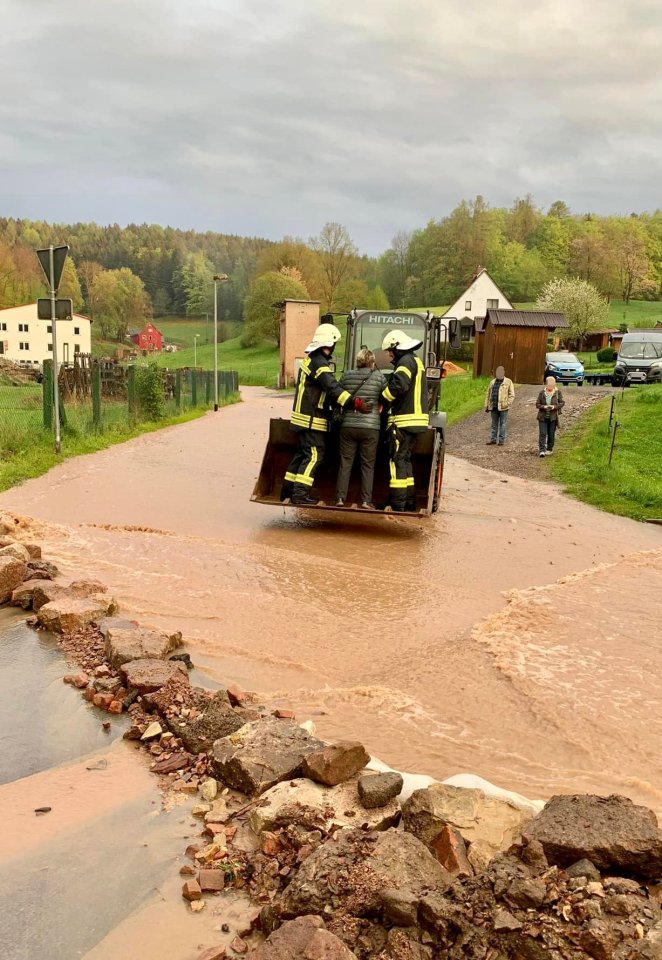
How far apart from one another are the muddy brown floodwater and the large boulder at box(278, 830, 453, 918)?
1282 mm

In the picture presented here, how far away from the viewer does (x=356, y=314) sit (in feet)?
40.0

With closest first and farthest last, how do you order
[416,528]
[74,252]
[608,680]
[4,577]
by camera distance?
1. [608,680]
2. [4,577]
3. [416,528]
4. [74,252]

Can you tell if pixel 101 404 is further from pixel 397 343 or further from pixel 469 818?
pixel 469 818

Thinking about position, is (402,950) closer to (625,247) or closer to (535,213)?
(625,247)

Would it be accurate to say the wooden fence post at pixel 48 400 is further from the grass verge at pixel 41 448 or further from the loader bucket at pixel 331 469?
the loader bucket at pixel 331 469

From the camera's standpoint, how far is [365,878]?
284 cm

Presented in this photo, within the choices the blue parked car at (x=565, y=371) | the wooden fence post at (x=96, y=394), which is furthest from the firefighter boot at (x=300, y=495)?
the blue parked car at (x=565, y=371)

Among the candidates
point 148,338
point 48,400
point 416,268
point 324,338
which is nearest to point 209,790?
point 324,338

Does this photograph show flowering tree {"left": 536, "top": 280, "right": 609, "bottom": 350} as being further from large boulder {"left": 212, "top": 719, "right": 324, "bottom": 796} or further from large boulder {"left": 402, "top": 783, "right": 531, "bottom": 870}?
large boulder {"left": 402, "top": 783, "right": 531, "bottom": 870}

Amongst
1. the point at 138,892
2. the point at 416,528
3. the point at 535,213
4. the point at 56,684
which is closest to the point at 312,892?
the point at 138,892

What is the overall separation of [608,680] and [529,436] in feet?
48.6

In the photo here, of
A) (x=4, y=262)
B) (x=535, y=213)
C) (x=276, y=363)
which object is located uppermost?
(x=535, y=213)

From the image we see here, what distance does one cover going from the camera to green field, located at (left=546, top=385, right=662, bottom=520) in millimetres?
12820

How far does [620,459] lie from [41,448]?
1085 centimetres
